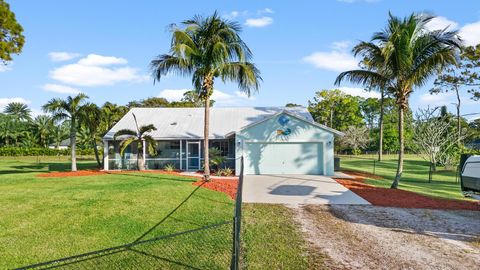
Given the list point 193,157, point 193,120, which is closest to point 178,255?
point 193,157

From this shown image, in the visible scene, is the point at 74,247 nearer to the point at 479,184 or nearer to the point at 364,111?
the point at 479,184

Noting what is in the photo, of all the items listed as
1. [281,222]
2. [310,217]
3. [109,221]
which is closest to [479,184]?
[310,217]

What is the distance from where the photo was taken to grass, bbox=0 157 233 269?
5996mm

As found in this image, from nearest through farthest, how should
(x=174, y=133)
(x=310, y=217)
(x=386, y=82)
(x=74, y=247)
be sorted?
(x=74, y=247), (x=310, y=217), (x=386, y=82), (x=174, y=133)

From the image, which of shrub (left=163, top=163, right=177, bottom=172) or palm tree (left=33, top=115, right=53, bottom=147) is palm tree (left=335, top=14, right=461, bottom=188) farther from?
palm tree (left=33, top=115, right=53, bottom=147)

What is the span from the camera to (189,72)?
652 inches

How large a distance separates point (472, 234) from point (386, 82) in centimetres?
981

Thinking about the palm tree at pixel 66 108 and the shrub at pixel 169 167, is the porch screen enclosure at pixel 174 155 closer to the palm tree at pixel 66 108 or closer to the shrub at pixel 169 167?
the shrub at pixel 169 167

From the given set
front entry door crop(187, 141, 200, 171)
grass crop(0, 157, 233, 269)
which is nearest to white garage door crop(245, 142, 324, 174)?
front entry door crop(187, 141, 200, 171)

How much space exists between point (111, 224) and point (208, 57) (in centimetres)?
984

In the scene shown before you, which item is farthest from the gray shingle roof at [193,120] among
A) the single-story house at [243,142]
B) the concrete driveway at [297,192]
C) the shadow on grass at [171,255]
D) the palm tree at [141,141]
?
the shadow on grass at [171,255]

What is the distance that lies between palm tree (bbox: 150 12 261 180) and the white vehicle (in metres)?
10.0

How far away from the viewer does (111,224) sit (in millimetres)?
8062

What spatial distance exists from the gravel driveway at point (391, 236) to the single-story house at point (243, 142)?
9.60 m
